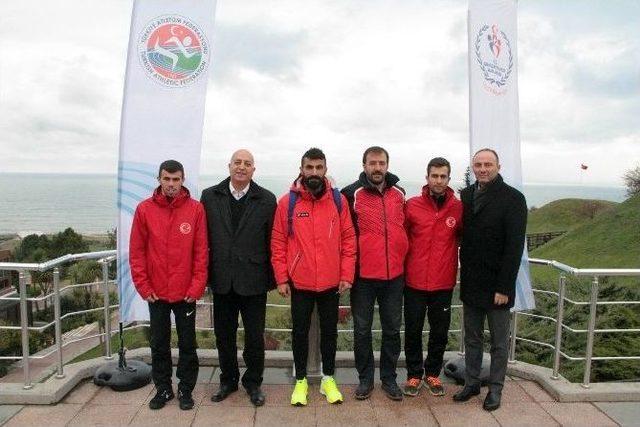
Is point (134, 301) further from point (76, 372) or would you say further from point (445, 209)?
point (445, 209)

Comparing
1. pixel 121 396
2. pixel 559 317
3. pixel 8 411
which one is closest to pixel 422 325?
pixel 559 317

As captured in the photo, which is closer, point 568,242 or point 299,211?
point 299,211

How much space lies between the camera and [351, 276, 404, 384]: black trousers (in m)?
3.64

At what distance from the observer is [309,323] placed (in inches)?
144

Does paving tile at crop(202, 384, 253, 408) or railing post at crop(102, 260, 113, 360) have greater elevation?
railing post at crop(102, 260, 113, 360)

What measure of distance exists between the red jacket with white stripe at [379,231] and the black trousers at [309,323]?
0.34 meters

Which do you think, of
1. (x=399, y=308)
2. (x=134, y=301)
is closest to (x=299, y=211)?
(x=399, y=308)

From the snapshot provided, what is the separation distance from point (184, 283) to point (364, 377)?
5.27ft

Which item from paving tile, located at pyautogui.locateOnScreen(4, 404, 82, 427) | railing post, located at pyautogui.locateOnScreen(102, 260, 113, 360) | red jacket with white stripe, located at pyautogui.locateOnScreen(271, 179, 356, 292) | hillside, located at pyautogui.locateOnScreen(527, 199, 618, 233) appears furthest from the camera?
hillside, located at pyautogui.locateOnScreen(527, 199, 618, 233)

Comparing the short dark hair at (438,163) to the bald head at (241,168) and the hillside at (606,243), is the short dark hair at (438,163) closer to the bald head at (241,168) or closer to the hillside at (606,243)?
the bald head at (241,168)

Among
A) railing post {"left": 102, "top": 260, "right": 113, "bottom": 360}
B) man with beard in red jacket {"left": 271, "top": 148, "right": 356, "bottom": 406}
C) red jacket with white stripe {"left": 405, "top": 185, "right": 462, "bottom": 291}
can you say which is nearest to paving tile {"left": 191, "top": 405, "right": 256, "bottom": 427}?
man with beard in red jacket {"left": 271, "top": 148, "right": 356, "bottom": 406}

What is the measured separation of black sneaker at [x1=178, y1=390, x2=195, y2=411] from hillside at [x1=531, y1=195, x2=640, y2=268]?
69.2 feet

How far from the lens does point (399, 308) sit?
370 centimetres

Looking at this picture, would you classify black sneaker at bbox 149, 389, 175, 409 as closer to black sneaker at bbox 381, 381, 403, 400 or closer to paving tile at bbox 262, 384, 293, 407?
paving tile at bbox 262, 384, 293, 407
